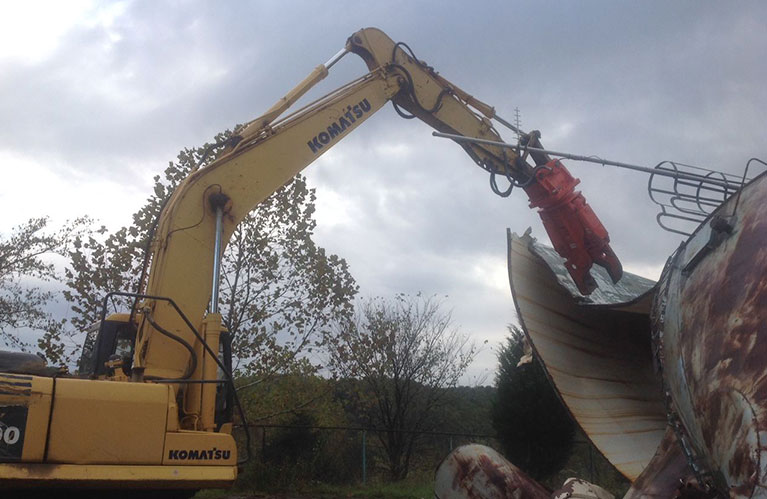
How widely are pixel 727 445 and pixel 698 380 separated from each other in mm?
394

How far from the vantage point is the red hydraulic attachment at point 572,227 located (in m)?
7.38

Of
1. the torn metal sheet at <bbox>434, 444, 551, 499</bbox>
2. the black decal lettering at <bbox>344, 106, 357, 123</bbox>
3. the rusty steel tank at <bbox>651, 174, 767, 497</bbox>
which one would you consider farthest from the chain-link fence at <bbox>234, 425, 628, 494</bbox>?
the rusty steel tank at <bbox>651, 174, 767, 497</bbox>

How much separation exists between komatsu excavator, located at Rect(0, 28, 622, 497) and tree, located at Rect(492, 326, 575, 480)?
6.10 metres

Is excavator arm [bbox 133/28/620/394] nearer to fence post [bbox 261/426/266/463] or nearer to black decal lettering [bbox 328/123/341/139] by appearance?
black decal lettering [bbox 328/123/341/139]

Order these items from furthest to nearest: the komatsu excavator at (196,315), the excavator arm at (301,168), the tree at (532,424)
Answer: the tree at (532,424) < the excavator arm at (301,168) < the komatsu excavator at (196,315)

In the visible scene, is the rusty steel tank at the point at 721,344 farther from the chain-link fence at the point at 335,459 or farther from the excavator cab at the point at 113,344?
the chain-link fence at the point at 335,459

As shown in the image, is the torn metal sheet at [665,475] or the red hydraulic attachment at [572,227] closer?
the torn metal sheet at [665,475]

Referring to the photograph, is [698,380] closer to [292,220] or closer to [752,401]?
[752,401]

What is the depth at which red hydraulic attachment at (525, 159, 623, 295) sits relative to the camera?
738 cm

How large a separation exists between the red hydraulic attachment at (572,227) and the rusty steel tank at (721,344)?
3.22 meters

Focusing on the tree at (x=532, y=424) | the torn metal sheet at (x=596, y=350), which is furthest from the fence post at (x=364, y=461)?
the torn metal sheet at (x=596, y=350)

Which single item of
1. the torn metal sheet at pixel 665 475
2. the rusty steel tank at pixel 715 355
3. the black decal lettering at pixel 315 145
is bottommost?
the torn metal sheet at pixel 665 475

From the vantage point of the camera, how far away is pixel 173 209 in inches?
229

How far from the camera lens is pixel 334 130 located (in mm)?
7020
